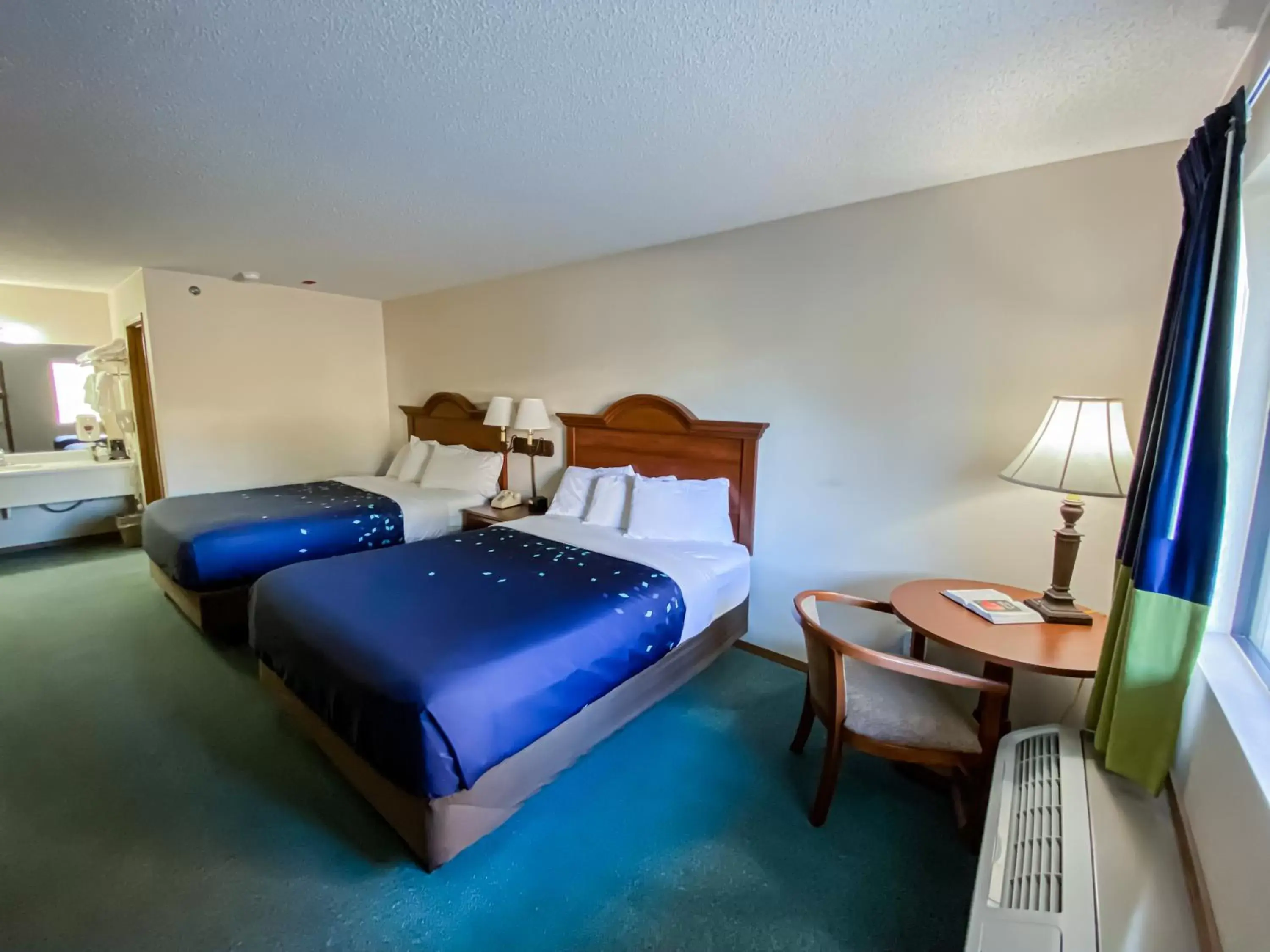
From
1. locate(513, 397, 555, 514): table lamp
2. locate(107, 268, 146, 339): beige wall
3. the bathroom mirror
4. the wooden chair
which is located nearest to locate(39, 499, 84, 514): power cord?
the bathroom mirror

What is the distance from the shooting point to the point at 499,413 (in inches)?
150

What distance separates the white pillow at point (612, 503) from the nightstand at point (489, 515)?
0.61m

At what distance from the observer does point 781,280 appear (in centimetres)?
277

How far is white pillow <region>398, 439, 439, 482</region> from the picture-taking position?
4.54 meters

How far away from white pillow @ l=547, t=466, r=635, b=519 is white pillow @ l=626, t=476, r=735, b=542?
1.31ft

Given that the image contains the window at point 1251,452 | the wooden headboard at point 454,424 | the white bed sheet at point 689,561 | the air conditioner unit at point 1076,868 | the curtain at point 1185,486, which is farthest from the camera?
the wooden headboard at point 454,424

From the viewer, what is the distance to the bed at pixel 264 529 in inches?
116

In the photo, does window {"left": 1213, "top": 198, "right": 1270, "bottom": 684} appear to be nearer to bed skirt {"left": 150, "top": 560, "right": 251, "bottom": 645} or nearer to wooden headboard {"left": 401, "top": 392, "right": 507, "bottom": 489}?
wooden headboard {"left": 401, "top": 392, "right": 507, "bottom": 489}

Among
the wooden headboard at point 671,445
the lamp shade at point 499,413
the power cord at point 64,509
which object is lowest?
the power cord at point 64,509

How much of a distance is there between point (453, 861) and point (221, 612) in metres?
→ 2.22

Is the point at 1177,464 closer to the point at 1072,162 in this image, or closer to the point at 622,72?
the point at 1072,162

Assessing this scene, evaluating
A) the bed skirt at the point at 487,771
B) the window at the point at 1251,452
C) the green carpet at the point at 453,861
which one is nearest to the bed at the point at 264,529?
the green carpet at the point at 453,861

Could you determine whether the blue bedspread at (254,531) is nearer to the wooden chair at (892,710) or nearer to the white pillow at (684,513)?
the white pillow at (684,513)

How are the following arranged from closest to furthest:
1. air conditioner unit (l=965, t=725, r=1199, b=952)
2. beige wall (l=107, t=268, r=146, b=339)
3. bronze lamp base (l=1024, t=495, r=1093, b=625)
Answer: air conditioner unit (l=965, t=725, r=1199, b=952)
bronze lamp base (l=1024, t=495, r=1093, b=625)
beige wall (l=107, t=268, r=146, b=339)
